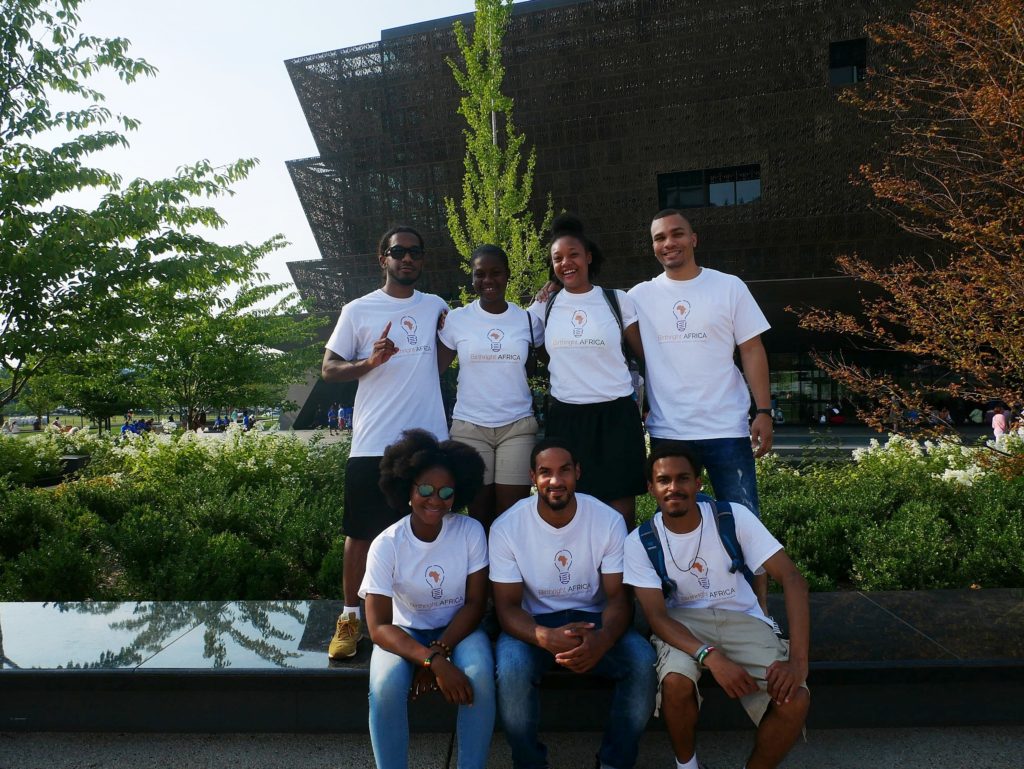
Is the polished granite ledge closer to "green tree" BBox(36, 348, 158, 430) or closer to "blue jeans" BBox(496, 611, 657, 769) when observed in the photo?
"blue jeans" BBox(496, 611, 657, 769)

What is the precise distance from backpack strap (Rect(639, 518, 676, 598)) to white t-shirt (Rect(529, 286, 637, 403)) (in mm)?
742

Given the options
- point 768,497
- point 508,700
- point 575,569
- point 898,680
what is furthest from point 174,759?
point 768,497

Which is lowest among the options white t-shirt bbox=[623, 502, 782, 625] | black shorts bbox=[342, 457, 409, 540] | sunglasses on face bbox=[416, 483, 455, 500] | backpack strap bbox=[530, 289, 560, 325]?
white t-shirt bbox=[623, 502, 782, 625]

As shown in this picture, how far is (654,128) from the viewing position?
25750 millimetres

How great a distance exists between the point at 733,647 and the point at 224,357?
1986 cm

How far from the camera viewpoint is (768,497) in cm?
763

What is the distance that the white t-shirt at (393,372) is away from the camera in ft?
13.0

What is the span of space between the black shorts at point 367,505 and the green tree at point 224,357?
54.3ft

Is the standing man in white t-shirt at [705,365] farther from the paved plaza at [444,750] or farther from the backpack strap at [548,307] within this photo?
the paved plaza at [444,750]

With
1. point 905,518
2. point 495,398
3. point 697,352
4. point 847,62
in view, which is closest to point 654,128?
point 847,62

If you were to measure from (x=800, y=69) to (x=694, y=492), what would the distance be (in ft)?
83.0

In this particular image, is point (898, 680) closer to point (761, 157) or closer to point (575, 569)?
point (575, 569)

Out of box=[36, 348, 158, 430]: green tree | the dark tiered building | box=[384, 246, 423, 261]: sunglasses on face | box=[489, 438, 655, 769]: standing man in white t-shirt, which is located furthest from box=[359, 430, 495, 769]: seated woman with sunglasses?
the dark tiered building

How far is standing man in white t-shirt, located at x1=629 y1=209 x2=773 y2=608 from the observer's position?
12.3 ft
